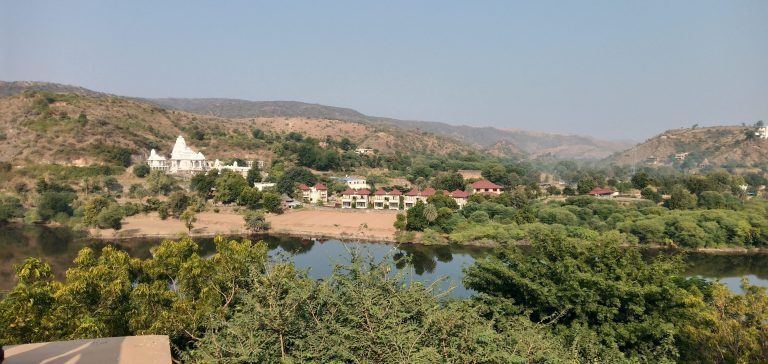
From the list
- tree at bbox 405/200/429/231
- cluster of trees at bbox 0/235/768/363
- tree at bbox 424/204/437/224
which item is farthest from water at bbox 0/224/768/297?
cluster of trees at bbox 0/235/768/363

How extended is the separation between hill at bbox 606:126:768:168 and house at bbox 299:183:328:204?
234 ft

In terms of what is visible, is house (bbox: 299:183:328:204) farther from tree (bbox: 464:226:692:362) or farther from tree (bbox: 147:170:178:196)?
tree (bbox: 464:226:692:362)

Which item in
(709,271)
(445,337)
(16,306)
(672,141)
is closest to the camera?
(445,337)

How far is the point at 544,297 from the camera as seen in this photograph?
1004 centimetres

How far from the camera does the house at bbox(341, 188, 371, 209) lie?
1644 inches

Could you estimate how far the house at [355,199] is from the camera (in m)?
41.8

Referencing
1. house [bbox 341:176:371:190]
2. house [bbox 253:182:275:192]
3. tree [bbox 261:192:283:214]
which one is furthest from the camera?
house [bbox 341:176:371:190]

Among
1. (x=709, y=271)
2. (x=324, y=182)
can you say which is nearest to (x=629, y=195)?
(x=709, y=271)

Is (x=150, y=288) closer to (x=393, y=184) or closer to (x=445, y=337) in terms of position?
(x=445, y=337)

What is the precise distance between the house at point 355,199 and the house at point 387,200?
2.86 feet

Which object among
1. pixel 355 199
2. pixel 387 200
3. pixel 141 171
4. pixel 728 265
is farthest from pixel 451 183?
pixel 141 171

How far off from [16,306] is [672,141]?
11906cm

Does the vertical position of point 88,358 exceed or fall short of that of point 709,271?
it exceeds it

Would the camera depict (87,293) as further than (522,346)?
Yes
